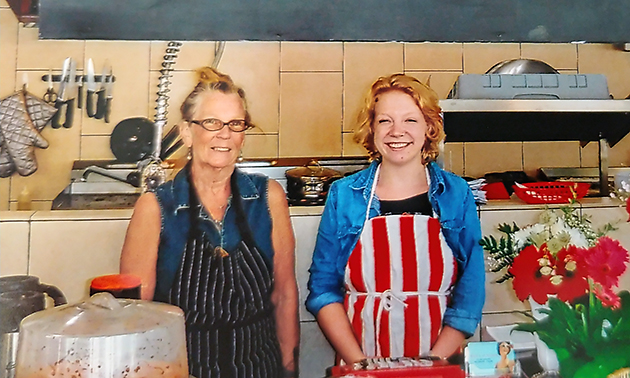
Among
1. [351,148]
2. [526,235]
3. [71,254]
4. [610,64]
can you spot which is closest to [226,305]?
[71,254]

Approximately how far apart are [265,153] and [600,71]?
86 cm

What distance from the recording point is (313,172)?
126cm

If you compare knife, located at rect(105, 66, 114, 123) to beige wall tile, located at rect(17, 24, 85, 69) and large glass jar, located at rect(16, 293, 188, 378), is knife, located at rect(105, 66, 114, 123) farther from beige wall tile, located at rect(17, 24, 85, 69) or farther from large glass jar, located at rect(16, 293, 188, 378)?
large glass jar, located at rect(16, 293, 188, 378)

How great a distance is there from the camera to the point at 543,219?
1277 millimetres

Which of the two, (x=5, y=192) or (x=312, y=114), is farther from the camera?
(x=312, y=114)

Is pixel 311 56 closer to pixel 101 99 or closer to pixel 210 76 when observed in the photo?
pixel 210 76

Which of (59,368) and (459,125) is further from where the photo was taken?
(459,125)

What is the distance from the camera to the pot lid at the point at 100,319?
90 centimetres

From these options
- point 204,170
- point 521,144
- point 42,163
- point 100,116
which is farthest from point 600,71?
point 42,163

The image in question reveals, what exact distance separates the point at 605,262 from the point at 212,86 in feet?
3.14

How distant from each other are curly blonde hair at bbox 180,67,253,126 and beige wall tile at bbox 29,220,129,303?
341 millimetres

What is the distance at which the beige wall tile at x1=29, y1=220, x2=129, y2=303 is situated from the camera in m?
1.16

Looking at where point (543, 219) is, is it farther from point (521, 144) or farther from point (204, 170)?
point (204, 170)

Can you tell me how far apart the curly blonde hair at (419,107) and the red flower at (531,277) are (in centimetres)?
30
